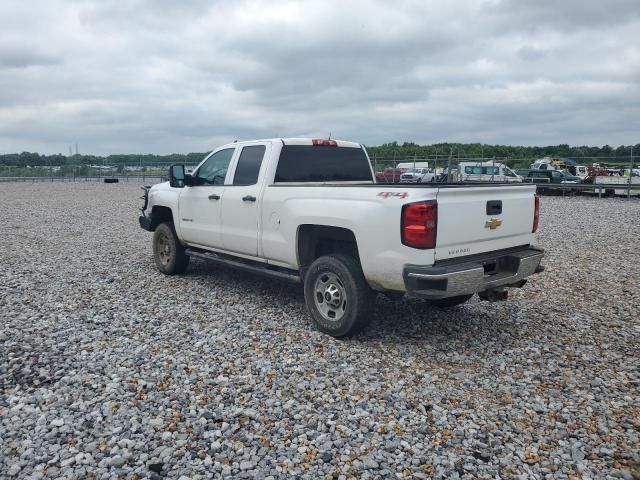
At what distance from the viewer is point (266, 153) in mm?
5922

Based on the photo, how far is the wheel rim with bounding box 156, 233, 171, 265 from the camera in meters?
7.63

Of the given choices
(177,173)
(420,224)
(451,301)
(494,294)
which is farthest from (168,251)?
(494,294)

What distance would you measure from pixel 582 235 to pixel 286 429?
10.5 meters

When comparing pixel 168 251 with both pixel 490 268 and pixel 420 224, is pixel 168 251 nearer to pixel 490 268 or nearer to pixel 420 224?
pixel 420 224

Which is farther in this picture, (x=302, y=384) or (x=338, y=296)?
(x=338, y=296)

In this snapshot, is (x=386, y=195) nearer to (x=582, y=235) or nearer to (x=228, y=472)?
(x=228, y=472)

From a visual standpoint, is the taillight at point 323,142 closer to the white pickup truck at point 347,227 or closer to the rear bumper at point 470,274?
the white pickup truck at point 347,227

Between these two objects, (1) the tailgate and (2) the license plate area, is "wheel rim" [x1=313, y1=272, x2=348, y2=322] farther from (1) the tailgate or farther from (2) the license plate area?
(2) the license plate area

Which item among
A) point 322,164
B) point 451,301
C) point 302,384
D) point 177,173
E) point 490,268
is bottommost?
point 302,384

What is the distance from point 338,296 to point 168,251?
3.70 meters

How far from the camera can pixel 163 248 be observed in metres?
7.79

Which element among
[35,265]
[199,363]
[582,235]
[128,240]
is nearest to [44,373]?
[199,363]

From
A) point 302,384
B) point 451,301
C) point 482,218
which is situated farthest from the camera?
point 451,301

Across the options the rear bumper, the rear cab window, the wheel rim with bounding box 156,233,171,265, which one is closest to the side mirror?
the wheel rim with bounding box 156,233,171,265
